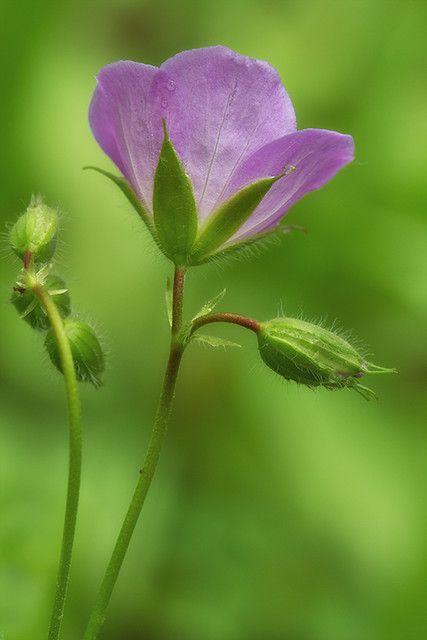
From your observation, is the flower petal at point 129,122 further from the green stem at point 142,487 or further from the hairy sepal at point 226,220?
the green stem at point 142,487

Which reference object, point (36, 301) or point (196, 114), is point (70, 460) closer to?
point (36, 301)

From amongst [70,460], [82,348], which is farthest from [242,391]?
[70,460]

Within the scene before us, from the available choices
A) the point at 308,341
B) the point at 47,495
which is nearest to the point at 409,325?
the point at 47,495

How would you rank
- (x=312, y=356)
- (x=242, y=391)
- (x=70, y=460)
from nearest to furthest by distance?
(x=70, y=460) < (x=312, y=356) < (x=242, y=391)

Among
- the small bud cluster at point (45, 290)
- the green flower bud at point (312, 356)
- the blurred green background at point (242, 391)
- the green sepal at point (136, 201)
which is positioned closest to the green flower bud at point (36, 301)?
the small bud cluster at point (45, 290)

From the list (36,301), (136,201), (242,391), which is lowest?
(242,391)

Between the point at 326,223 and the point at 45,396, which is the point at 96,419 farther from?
the point at 326,223

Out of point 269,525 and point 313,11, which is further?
point 313,11
